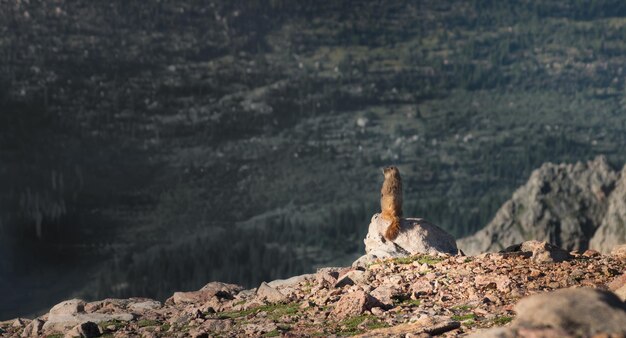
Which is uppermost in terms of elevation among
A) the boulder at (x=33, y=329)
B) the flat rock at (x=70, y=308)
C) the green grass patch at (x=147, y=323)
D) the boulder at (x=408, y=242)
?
the boulder at (x=408, y=242)

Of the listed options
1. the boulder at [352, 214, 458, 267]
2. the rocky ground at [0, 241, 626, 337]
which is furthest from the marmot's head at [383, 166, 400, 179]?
the rocky ground at [0, 241, 626, 337]

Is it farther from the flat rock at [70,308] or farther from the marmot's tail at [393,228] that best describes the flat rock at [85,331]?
the marmot's tail at [393,228]

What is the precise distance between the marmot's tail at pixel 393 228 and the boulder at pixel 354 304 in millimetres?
8162

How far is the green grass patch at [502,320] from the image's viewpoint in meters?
37.8

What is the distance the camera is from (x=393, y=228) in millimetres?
51625

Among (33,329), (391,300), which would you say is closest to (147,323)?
(33,329)

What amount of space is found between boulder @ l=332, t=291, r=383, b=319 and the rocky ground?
0.12 ft

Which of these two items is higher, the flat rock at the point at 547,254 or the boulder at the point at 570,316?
the boulder at the point at 570,316

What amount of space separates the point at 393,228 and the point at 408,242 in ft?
3.24

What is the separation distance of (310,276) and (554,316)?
2798cm

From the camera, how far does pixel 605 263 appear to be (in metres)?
45.8

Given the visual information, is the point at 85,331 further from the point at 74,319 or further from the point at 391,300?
the point at 391,300

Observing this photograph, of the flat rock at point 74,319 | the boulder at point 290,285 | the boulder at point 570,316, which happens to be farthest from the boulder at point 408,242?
the boulder at point 570,316

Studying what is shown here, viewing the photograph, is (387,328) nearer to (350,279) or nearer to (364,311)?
(364,311)
